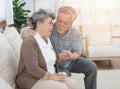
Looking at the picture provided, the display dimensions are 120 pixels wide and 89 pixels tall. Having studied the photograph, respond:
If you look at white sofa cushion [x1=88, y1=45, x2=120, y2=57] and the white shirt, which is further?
white sofa cushion [x1=88, y1=45, x2=120, y2=57]

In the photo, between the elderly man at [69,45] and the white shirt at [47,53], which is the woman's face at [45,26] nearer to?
the white shirt at [47,53]

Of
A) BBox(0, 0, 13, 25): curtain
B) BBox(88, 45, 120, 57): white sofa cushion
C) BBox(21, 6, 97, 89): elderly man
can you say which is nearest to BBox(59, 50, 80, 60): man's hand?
BBox(21, 6, 97, 89): elderly man

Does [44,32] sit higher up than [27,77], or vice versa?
[44,32]

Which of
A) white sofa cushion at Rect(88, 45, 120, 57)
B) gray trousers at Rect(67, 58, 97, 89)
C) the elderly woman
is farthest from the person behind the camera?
white sofa cushion at Rect(88, 45, 120, 57)

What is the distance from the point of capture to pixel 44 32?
2168 mm

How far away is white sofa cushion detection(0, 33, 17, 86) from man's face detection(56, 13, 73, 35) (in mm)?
571

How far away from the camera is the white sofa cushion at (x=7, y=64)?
2064 millimetres

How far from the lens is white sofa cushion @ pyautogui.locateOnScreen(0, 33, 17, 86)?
2.06m

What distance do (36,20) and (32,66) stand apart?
39 cm

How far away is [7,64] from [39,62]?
0.25 m

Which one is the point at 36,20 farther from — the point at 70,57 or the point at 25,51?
the point at 70,57

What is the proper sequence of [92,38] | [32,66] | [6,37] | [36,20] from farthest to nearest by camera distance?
[92,38]
[6,37]
[36,20]
[32,66]

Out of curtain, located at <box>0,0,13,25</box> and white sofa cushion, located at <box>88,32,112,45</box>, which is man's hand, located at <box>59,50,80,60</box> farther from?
white sofa cushion, located at <box>88,32,112,45</box>

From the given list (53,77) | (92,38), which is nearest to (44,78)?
(53,77)
